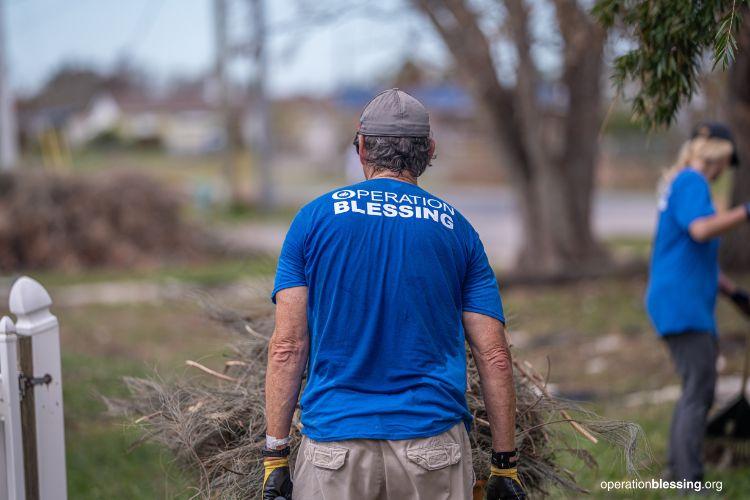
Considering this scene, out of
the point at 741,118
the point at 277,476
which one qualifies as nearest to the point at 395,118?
the point at 277,476

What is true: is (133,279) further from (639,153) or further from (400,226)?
(639,153)

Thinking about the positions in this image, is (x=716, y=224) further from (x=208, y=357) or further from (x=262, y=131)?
(x=262, y=131)

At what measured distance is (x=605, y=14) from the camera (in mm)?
3863

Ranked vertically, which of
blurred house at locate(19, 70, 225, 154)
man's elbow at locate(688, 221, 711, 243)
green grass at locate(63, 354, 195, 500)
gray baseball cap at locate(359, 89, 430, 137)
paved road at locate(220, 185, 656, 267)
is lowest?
green grass at locate(63, 354, 195, 500)

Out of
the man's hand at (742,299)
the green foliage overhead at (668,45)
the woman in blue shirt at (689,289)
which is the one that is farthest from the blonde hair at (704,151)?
the green foliage overhead at (668,45)

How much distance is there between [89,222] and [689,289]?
13460mm

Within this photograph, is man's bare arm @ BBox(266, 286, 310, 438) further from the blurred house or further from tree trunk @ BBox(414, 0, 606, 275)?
the blurred house

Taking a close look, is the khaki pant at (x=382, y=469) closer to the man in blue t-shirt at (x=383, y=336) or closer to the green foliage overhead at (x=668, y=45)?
the man in blue t-shirt at (x=383, y=336)

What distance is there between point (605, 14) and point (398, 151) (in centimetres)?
152

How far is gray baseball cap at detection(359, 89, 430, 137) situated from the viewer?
112 inches

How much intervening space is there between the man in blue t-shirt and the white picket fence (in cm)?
123

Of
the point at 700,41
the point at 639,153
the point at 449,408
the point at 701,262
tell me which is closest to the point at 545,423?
the point at 449,408

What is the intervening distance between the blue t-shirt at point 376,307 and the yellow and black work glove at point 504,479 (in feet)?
0.95

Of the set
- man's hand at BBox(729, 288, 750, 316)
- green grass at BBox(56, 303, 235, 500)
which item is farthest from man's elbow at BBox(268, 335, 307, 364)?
man's hand at BBox(729, 288, 750, 316)
